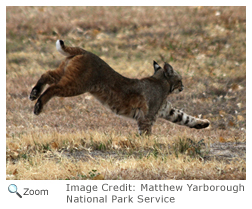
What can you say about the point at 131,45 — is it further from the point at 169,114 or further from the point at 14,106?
the point at 169,114

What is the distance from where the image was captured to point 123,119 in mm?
8602

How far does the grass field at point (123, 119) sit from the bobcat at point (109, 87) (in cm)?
44

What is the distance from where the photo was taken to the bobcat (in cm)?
610

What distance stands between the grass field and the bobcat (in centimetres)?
44

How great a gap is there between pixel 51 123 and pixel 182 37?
6899 mm

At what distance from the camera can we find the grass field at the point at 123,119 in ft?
17.5

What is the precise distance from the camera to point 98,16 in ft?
51.1

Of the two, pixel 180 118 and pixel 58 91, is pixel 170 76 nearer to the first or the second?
pixel 180 118

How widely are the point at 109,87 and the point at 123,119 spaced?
2127mm

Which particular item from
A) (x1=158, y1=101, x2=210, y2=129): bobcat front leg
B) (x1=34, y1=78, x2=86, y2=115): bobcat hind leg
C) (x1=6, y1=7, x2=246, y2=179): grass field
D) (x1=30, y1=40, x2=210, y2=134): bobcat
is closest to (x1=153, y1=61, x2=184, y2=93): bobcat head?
(x1=30, y1=40, x2=210, y2=134): bobcat
